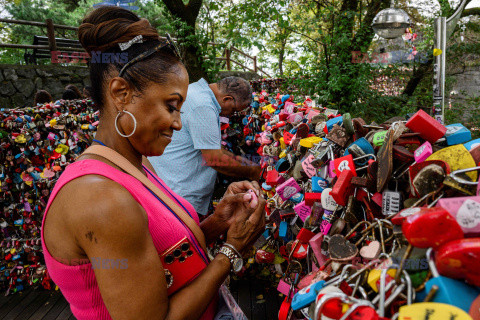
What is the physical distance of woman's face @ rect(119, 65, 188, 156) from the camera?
1161 mm

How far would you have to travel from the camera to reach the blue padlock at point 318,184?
4.69 feet

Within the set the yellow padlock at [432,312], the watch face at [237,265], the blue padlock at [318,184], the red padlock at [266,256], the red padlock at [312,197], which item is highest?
the yellow padlock at [432,312]

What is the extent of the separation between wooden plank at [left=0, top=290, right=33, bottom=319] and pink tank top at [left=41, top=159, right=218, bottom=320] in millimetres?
3466

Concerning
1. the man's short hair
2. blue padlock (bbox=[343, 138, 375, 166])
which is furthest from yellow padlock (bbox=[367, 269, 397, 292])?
the man's short hair

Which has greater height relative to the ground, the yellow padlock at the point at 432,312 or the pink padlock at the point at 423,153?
the pink padlock at the point at 423,153

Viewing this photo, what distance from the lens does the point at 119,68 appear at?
1163 millimetres

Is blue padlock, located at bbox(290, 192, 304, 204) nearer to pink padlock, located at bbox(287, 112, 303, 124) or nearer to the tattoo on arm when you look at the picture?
pink padlock, located at bbox(287, 112, 303, 124)

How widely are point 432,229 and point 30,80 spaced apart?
11.9 meters

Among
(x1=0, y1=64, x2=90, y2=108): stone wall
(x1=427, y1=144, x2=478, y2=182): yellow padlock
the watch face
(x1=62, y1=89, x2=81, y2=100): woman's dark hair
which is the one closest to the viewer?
(x1=427, y1=144, x2=478, y2=182): yellow padlock

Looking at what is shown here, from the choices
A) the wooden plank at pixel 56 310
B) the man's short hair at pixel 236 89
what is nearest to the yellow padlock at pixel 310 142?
the man's short hair at pixel 236 89

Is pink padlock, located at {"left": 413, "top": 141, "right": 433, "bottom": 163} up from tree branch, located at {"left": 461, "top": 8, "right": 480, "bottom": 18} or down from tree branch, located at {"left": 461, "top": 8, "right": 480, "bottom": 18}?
down

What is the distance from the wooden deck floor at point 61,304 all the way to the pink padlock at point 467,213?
2.89m

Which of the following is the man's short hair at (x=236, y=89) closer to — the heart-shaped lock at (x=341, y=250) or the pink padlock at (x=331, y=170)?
the pink padlock at (x=331, y=170)

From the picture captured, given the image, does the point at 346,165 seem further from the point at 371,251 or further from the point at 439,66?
the point at 439,66
